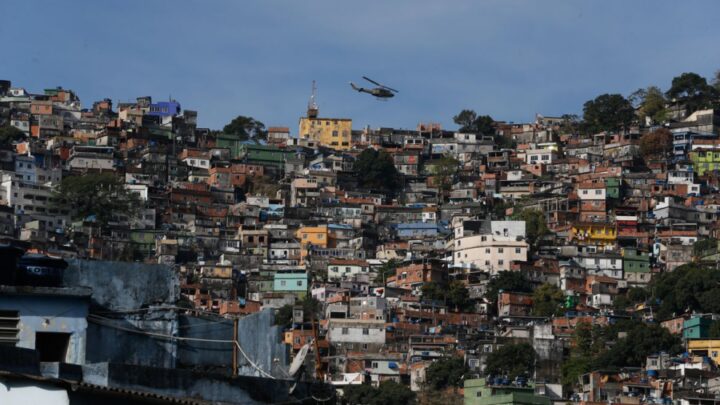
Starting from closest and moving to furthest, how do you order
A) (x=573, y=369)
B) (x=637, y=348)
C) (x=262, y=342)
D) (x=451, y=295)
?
1. (x=262, y=342)
2. (x=573, y=369)
3. (x=637, y=348)
4. (x=451, y=295)

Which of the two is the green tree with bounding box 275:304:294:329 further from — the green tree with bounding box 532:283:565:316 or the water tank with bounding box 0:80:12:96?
the water tank with bounding box 0:80:12:96

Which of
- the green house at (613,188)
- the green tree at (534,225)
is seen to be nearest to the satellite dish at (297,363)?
the green tree at (534,225)

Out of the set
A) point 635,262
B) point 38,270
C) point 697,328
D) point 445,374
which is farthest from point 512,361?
point 38,270

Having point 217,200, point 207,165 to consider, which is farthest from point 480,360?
point 207,165

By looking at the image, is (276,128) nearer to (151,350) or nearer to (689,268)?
(689,268)

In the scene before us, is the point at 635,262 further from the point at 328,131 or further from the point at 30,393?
the point at 30,393

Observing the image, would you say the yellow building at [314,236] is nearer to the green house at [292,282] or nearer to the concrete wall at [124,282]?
the green house at [292,282]

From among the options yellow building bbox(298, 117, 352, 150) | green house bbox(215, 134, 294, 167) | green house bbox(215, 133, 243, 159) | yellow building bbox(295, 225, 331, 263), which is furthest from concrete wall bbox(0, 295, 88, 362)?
yellow building bbox(298, 117, 352, 150)
